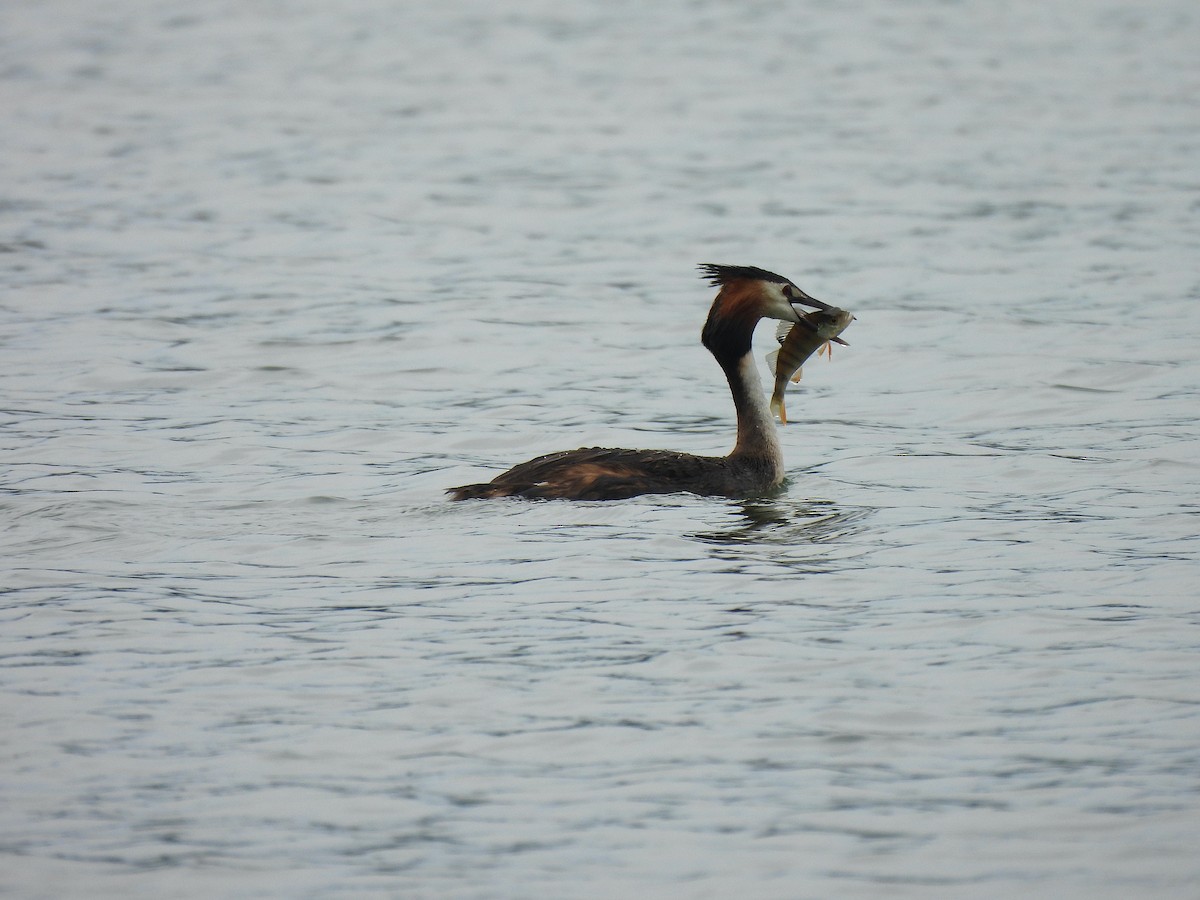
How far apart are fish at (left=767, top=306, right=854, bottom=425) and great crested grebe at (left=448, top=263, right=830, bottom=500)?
0.33 feet

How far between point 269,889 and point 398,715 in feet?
5.33

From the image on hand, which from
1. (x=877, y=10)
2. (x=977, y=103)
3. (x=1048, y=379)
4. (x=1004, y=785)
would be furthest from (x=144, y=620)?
(x=877, y=10)

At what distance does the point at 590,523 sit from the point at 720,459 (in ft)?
4.23

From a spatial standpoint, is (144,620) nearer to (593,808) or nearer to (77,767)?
(77,767)

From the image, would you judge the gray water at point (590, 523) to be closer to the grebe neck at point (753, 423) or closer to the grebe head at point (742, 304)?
the grebe neck at point (753, 423)

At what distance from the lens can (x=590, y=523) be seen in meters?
11.5

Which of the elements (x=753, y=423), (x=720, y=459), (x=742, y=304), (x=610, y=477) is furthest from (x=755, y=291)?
(x=610, y=477)

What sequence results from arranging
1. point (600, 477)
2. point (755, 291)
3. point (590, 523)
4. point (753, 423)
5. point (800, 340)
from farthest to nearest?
point (800, 340) → point (753, 423) → point (755, 291) → point (600, 477) → point (590, 523)

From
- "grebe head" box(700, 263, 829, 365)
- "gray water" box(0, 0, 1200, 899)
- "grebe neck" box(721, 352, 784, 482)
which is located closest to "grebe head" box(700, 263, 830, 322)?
"grebe head" box(700, 263, 829, 365)

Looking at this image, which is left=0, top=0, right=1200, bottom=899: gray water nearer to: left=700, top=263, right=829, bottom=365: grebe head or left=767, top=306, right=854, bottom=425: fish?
left=767, top=306, right=854, bottom=425: fish

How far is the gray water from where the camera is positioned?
7363 millimetres

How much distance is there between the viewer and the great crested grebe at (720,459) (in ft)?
39.0

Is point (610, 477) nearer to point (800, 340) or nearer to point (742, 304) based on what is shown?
point (742, 304)

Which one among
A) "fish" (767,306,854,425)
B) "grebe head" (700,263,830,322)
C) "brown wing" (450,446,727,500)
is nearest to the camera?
"brown wing" (450,446,727,500)
